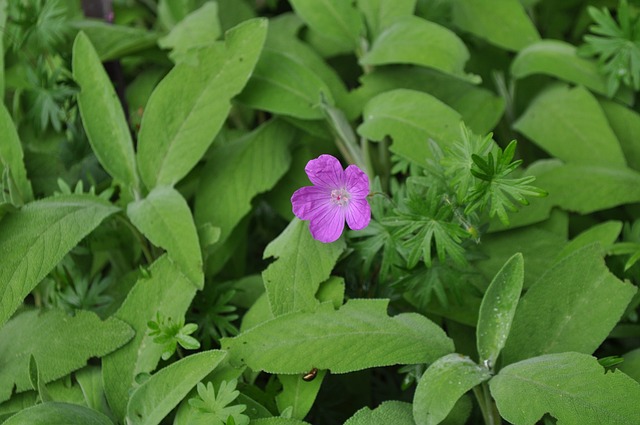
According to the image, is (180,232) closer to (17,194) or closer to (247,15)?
(17,194)

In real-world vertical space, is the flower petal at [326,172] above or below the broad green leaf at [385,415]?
above

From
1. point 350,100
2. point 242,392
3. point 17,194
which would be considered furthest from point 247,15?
point 242,392

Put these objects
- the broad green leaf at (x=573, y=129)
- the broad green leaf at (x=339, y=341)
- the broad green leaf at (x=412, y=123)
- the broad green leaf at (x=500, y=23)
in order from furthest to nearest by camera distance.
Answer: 1. the broad green leaf at (x=500, y=23)
2. the broad green leaf at (x=573, y=129)
3. the broad green leaf at (x=412, y=123)
4. the broad green leaf at (x=339, y=341)

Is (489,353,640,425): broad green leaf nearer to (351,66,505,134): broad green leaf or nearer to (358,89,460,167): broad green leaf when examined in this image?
(358,89,460,167): broad green leaf

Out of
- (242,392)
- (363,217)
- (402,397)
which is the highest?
(363,217)

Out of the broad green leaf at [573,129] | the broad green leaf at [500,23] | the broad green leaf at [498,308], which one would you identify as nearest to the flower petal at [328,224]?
the broad green leaf at [498,308]

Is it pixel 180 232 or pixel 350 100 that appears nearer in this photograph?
pixel 180 232


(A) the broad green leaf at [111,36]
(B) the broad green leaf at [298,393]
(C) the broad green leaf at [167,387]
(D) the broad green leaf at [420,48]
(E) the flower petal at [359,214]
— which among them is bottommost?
(B) the broad green leaf at [298,393]

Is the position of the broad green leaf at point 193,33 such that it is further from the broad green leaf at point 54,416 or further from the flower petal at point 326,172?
the broad green leaf at point 54,416

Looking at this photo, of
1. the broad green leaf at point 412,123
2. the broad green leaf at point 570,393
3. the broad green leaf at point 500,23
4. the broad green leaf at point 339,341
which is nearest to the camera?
the broad green leaf at point 570,393
